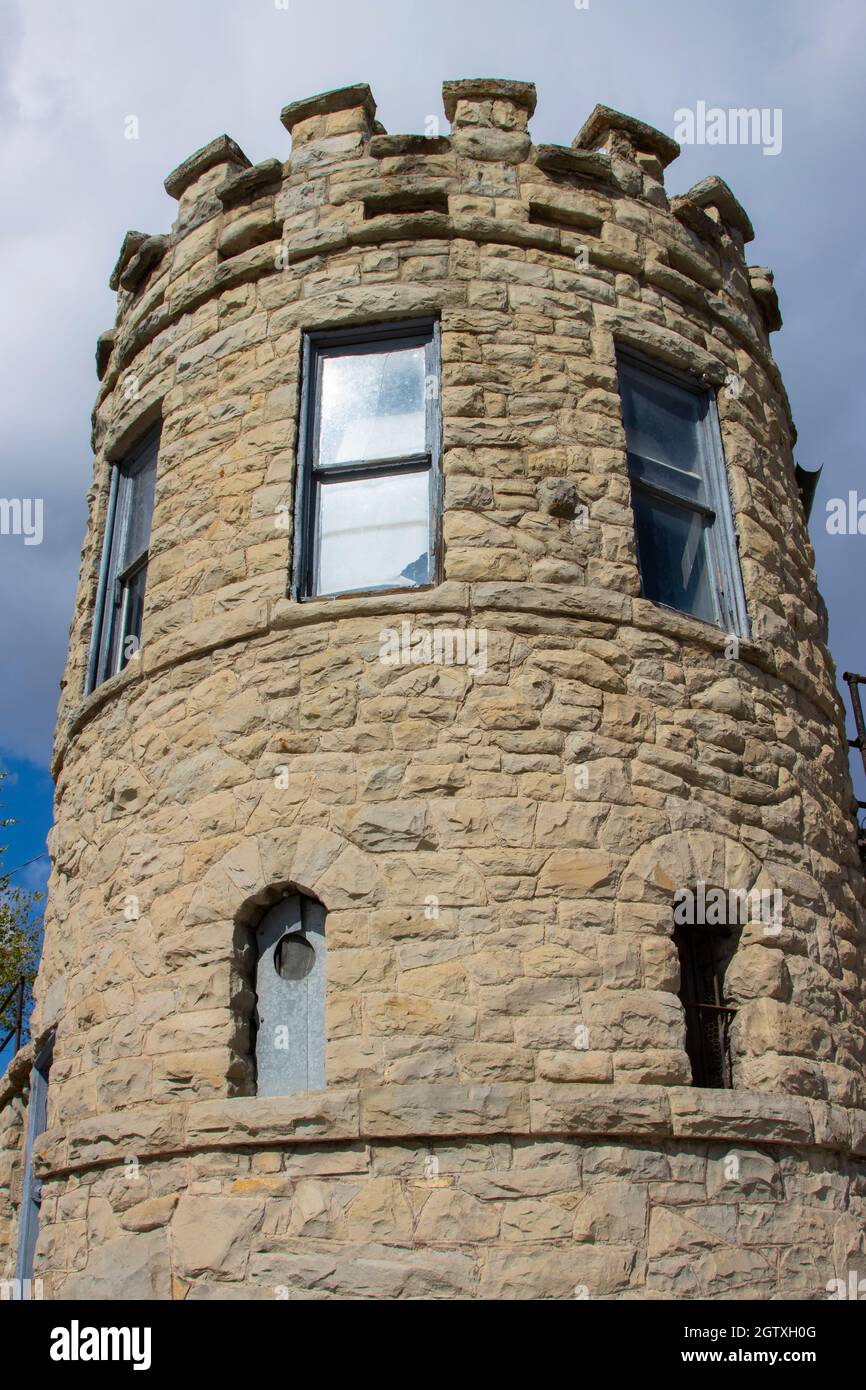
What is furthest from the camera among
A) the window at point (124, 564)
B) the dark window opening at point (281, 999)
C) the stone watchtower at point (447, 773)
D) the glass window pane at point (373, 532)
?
the window at point (124, 564)

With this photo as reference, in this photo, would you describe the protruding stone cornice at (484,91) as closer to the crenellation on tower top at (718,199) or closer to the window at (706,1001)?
the crenellation on tower top at (718,199)

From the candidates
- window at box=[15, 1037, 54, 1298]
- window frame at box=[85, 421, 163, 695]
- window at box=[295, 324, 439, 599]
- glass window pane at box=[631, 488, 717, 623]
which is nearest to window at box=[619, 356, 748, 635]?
glass window pane at box=[631, 488, 717, 623]

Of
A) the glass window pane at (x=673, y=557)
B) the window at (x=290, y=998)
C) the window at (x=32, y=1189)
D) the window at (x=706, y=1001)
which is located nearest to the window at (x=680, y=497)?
the glass window pane at (x=673, y=557)

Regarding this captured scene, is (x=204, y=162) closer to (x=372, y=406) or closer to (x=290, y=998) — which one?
(x=372, y=406)

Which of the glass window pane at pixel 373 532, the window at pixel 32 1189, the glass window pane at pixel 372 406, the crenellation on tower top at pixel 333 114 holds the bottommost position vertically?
the window at pixel 32 1189

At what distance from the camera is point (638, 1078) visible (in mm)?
5770

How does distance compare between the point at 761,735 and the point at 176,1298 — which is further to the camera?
the point at 761,735

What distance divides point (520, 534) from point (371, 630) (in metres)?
1.04

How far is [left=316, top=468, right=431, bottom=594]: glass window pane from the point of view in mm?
7164

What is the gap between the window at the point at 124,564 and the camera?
328 inches

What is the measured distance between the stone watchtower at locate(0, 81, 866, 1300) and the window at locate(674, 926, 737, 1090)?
2 centimetres
